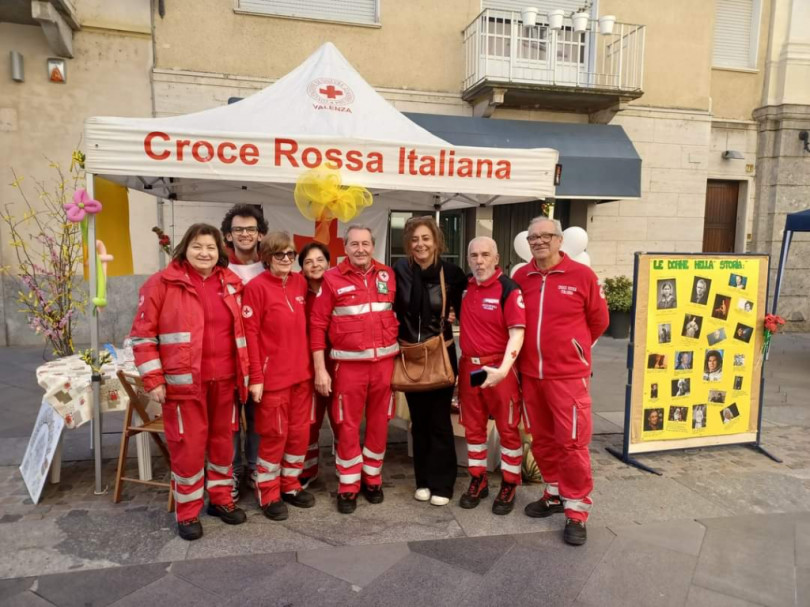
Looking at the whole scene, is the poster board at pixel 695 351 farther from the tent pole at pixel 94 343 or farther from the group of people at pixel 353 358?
the tent pole at pixel 94 343

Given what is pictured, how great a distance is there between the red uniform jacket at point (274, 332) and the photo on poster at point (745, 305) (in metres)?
3.56

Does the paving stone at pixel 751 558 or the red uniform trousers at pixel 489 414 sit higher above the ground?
the red uniform trousers at pixel 489 414

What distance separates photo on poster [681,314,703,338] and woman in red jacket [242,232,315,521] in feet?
9.82

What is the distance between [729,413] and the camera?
4.67 m

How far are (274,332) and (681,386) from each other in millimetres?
3251

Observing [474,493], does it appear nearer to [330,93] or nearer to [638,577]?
[638,577]

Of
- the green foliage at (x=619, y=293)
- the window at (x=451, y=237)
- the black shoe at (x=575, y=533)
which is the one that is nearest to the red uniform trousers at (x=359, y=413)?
the black shoe at (x=575, y=533)

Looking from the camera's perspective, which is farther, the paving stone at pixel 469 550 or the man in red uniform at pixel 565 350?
the man in red uniform at pixel 565 350

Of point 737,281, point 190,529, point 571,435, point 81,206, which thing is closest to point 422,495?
point 571,435

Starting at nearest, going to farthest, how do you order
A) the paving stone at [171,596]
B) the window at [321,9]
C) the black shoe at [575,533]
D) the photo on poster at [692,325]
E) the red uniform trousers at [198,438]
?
1. the paving stone at [171,596]
2. the red uniform trousers at [198,438]
3. the black shoe at [575,533]
4. the photo on poster at [692,325]
5. the window at [321,9]

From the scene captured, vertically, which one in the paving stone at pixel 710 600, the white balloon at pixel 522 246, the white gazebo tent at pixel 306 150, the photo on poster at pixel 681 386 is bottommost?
the paving stone at pixel 710 600

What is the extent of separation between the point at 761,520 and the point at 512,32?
8630 millimetres

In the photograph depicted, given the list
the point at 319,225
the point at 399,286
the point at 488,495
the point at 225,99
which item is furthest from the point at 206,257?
the point at 225,99

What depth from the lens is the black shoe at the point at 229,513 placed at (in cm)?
335
